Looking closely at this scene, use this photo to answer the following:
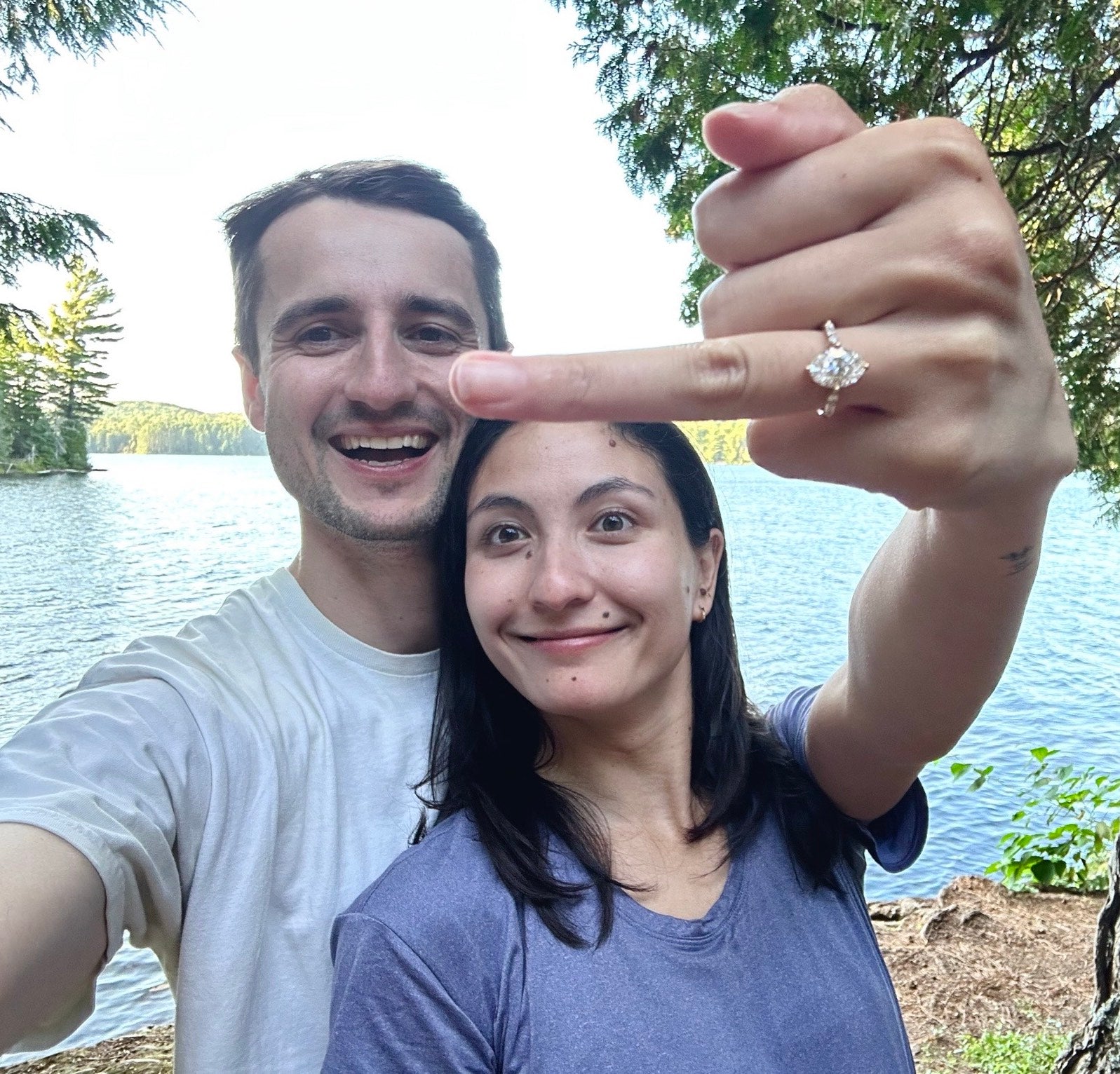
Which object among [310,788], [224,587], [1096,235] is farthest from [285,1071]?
[224,587]

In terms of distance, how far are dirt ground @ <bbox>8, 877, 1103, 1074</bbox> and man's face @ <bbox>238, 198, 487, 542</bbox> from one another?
3800mm

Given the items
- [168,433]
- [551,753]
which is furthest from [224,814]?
[168,433]

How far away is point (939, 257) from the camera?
871mm

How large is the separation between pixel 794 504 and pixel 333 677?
60.1 metres

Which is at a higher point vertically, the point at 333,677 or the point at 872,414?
the point at 872,414

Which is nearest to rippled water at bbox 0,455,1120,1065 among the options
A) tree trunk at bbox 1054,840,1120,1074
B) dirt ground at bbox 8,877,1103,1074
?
dirt ground at bbox 8,877,1103,1074

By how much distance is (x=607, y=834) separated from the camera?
5.29 ft

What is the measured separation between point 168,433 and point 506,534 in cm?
9295

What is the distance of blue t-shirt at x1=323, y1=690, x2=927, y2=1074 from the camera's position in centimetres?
128

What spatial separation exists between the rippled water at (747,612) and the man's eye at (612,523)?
16.3 ft

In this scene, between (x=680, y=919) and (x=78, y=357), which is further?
(x=78, y=357)

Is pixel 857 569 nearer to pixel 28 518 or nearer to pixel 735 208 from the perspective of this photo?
pixel 28 518

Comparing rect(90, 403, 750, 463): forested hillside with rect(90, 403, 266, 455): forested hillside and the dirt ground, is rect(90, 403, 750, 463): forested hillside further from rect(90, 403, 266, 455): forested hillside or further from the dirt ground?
the dirt ground

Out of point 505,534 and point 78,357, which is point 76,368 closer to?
point 78,357
